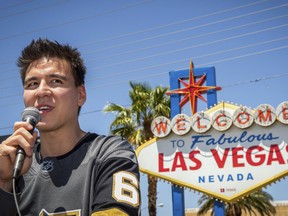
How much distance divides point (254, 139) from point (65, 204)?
394 inches

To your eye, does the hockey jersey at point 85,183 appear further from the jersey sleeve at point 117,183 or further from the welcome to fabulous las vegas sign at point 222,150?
the welcome to fabulous las vegas sign at point 222,150

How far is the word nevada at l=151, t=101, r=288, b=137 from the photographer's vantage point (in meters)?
11.4

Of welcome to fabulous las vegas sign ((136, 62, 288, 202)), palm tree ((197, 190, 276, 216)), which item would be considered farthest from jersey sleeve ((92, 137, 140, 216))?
palm tree ((197, 190, 276, 216))

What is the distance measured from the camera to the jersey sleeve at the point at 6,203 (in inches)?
76.9

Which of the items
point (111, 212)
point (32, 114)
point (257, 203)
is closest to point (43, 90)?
point (32, 114)

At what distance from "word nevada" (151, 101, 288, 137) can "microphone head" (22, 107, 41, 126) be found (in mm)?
9977

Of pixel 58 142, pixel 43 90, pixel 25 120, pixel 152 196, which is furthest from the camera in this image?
pixel 152 196

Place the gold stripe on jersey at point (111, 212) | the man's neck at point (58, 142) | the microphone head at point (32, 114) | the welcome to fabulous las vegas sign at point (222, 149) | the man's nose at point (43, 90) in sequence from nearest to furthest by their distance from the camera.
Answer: the gold stripe on jersey at point (111, 212)
the microphone head at point (32, 114)
the man's nose at point (43, 90)
the man's neck at point (58, 142)
the welcome to fabulous las vegas sign at point (222, 149)

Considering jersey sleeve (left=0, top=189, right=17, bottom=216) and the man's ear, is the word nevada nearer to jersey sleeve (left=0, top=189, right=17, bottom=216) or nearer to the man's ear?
the man's ear

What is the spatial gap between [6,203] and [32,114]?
50 cm

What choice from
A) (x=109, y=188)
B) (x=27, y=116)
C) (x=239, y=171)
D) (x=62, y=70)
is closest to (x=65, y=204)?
(x=109, y=188)

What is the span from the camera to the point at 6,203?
1.96 metres

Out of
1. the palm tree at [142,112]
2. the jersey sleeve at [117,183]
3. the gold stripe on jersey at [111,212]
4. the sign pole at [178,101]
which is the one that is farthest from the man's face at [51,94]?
the palm tree at [142,112]

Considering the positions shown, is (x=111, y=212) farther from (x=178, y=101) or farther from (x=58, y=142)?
(x=178, y=101)
